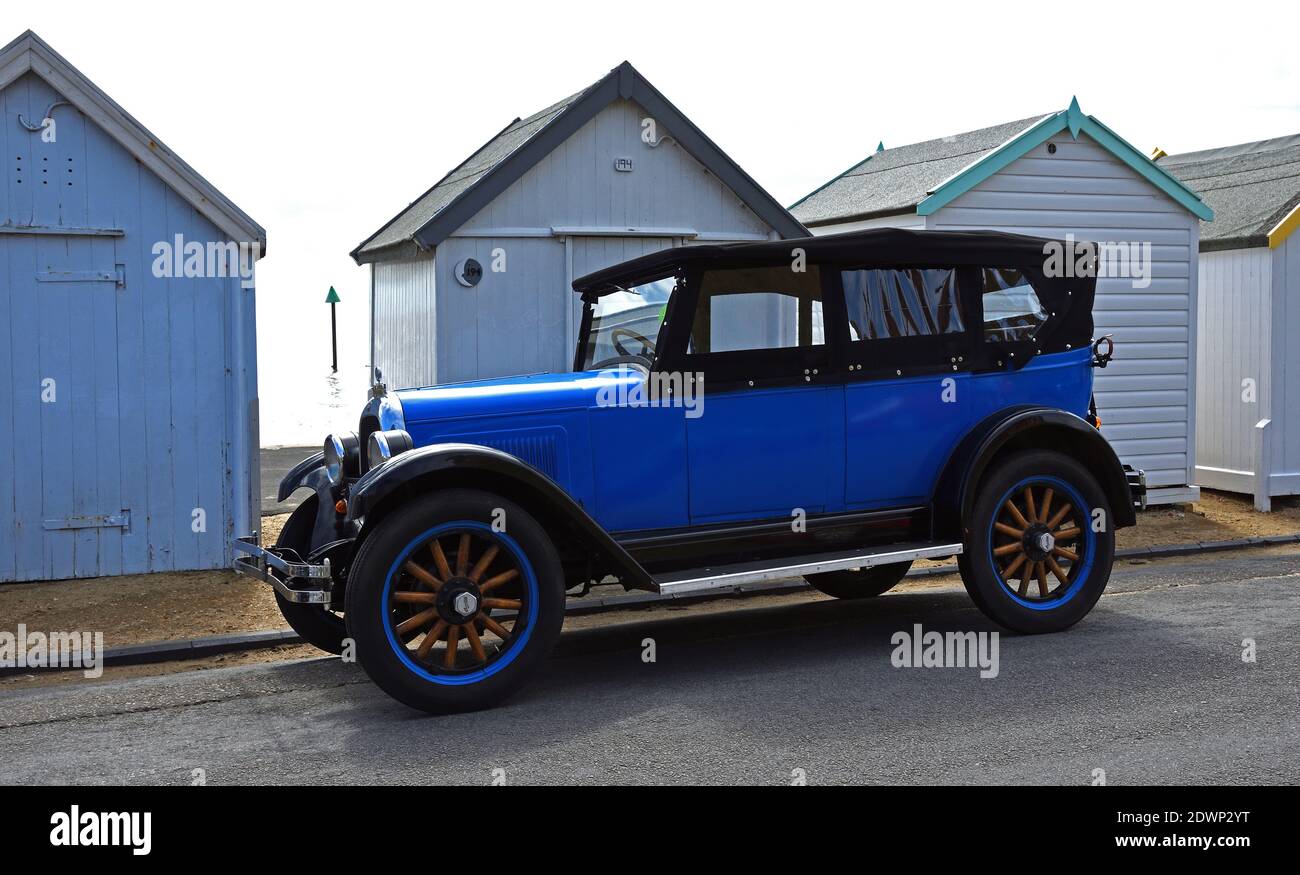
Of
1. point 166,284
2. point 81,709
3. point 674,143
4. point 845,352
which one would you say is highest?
point 674,143

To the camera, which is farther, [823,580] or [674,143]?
[674,143]

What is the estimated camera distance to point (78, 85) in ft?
30.1

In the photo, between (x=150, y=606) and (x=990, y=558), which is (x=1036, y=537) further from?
(x=150, y=606)

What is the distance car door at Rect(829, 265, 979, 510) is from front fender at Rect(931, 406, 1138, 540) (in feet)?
0.43

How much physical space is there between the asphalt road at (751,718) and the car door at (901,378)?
0.96 m

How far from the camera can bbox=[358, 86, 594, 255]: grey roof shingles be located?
10.9 m

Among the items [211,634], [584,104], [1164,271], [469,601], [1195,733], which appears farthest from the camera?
[1164,271]

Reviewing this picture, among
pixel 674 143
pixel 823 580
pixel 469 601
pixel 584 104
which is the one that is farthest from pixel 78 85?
pixel 823 580

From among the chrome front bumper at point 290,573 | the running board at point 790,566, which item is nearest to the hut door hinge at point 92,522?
the chrome front bumper at point 290,573

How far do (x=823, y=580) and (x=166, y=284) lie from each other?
510 centimetres

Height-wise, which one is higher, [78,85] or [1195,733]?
[78,85]

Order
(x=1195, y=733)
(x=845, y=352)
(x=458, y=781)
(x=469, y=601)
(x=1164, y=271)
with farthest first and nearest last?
1. (x=1164, y=271)
2. (x=845, y=352)
3. (x=469, y=601)
4. (x=1195, y=733)
5. (x=458, y=781)

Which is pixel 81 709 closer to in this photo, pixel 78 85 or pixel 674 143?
pixel 78 85

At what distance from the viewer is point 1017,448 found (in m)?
7.26
